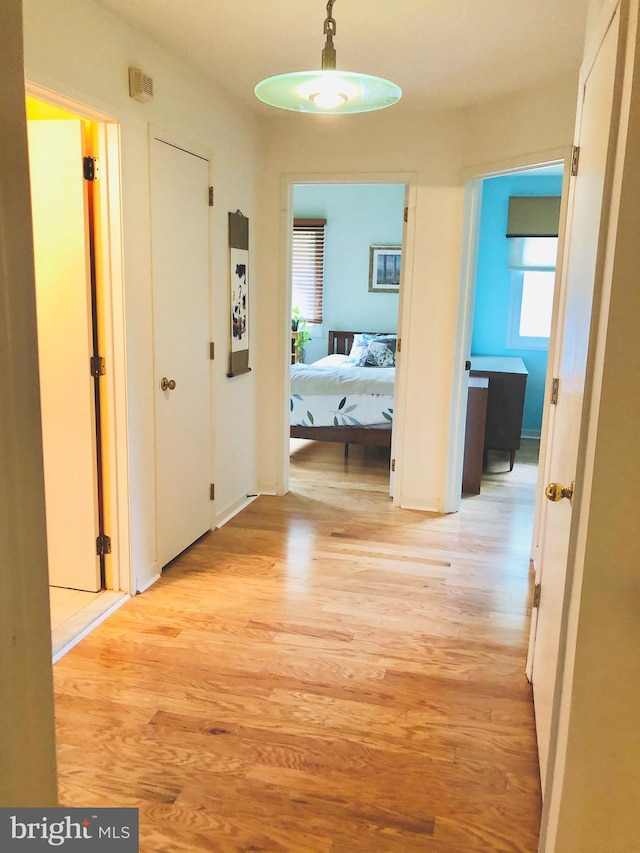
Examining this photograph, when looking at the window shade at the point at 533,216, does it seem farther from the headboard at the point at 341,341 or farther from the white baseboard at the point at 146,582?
the white baseboard at the point at 146,582

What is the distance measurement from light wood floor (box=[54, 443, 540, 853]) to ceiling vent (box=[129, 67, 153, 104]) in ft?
7.29

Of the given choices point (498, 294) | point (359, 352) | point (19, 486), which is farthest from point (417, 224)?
point (19, 486)

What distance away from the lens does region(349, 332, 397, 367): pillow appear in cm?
669

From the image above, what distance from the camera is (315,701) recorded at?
94.1 inches

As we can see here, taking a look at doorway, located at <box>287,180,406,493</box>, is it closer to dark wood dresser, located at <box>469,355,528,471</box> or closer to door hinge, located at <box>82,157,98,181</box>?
dark wood dresser, located at <box>469,355,528,471</box>

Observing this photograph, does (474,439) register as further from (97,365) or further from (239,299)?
(97,365)

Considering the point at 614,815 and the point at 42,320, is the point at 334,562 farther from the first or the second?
the point at 614,815

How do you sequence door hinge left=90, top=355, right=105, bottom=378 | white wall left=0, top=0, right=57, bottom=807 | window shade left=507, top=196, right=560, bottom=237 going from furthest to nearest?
1. window shade left=507, top=196, right=560, bottom=237
2. door hinge left=90, top=355, right=105, bottom=378
3. white wall left=0, top=0, right=57, bottom=807

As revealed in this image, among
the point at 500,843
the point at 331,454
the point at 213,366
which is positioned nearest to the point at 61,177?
the point at 213,366

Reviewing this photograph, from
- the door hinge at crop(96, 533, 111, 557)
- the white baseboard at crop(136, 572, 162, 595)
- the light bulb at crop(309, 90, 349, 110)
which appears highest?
the light bulb at crop(309, 90, 349, 110)

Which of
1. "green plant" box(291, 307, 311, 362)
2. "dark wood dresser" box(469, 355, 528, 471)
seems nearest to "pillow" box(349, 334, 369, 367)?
"green plant" box(291, 307, 311, 362)

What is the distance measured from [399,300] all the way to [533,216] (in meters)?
2.94

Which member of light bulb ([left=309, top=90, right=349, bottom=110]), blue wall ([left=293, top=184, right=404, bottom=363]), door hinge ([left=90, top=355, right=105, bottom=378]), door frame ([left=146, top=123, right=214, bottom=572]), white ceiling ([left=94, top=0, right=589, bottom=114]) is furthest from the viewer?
blue wall ([left=293, top=184, right=404, bottom=363])

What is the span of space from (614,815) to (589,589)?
484mm
